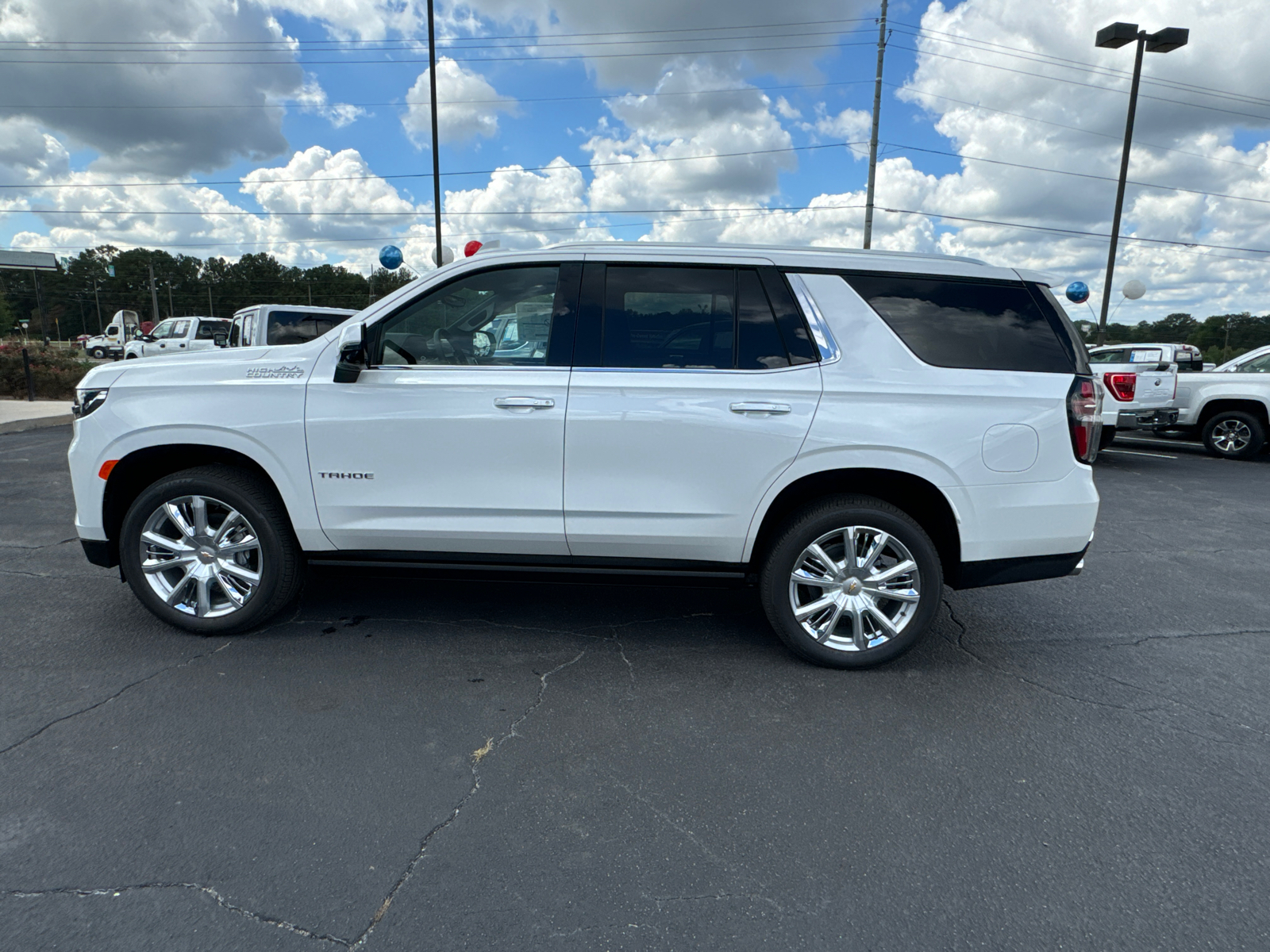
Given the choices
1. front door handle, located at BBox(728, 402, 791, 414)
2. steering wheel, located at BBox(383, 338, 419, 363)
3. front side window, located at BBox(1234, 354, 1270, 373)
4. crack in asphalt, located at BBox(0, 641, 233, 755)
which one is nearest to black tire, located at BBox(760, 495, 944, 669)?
front door handle, located at BBox(728, 402, 791, 414)

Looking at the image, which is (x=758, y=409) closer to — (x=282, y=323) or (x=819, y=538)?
(x=819, y=538)

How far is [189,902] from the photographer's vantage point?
2199mm

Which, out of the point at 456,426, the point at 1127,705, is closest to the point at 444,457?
the point at 456,426

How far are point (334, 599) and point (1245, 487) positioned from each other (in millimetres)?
10278

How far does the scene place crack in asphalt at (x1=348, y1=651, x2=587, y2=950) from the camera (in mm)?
2141

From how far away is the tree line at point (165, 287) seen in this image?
397 feet

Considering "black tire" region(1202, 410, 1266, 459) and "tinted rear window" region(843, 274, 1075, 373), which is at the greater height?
"tinted rear window" region(843, 274, 1075, 373)

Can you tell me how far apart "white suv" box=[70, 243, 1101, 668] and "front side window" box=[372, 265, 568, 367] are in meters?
0.01

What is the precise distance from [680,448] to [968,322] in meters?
1.46

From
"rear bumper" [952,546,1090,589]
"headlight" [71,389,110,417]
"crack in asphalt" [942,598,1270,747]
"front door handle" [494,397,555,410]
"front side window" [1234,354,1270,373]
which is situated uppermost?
"front side window" [1234,354,1270,373]

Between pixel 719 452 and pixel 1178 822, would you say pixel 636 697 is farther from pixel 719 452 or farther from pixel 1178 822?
pixel 1178 822

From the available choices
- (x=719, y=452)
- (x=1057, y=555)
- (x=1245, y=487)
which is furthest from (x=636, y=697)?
(x=1245, y=487)

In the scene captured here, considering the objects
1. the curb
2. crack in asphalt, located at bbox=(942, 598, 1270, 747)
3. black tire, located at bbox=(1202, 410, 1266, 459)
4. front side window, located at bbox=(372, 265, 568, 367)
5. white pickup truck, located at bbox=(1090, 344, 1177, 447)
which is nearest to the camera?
crack in asphalt, located at bbox=(942, 598, 1270, 747)

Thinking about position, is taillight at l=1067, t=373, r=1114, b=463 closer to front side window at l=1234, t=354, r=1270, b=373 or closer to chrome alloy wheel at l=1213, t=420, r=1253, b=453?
chrome alloy wheel at l=1213, t=420, r=1253, b=453
